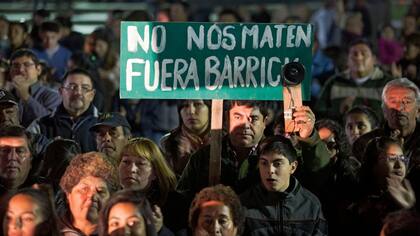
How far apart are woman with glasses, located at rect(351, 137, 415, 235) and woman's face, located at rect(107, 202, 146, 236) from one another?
5.36 feet

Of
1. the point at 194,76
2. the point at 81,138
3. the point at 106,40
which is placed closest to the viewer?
the point at 194,76

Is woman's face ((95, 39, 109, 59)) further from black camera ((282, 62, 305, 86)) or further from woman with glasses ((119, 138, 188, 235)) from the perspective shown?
black camera ((282, 62, 305, 86))

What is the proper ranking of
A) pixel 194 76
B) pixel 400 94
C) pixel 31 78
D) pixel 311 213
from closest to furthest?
1. pixel 311 213
2. pixel 194 76
3. pixel 400 94
4. pixel 31 78

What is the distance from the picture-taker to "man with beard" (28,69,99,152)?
31.6ft

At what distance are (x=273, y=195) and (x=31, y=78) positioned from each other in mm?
3964

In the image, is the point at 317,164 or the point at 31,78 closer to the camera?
the point at 317,164

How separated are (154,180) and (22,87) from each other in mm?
3207

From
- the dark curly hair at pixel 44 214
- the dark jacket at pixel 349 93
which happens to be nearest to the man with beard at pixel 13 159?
the dark curly hair at pixel 44 214

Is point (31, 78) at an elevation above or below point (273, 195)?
above

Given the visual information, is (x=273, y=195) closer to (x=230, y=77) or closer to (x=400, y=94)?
(x=230, y=77)

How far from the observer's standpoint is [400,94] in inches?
341

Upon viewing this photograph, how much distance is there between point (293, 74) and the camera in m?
7.62

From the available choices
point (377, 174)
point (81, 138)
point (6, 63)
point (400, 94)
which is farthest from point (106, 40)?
point (377, 174)

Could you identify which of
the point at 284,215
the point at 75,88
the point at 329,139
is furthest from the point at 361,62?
the point at 284,215
